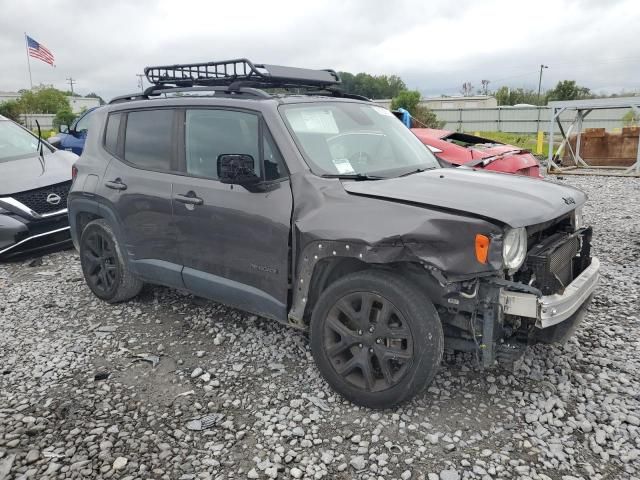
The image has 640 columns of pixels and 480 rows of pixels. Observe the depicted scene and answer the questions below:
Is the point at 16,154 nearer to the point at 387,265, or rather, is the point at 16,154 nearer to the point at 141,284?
the point at 141,284

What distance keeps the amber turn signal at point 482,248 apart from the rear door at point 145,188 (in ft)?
8.00

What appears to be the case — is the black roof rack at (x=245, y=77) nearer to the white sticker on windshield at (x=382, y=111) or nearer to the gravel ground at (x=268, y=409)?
the white sticker on windshield at (x=382, y=111)

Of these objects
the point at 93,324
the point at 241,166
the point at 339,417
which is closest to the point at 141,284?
the point at 93,324

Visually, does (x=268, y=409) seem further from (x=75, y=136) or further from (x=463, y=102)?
(x=463, y=102)

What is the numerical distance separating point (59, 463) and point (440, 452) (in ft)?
6.82

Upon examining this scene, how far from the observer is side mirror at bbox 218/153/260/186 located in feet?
10.9

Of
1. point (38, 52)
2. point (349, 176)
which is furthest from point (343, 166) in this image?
point (38, 52)

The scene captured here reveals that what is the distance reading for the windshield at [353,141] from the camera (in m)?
3.56

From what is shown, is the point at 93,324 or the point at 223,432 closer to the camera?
the point at 223,432

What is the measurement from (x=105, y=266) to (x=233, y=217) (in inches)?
75.7

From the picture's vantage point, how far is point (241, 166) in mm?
3346

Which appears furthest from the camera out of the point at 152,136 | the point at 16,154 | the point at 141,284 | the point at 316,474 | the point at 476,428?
the point at 16,154

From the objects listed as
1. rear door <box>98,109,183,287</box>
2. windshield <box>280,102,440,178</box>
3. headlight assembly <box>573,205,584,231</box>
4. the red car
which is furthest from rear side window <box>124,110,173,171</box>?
the red car

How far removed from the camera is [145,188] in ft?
14.1
